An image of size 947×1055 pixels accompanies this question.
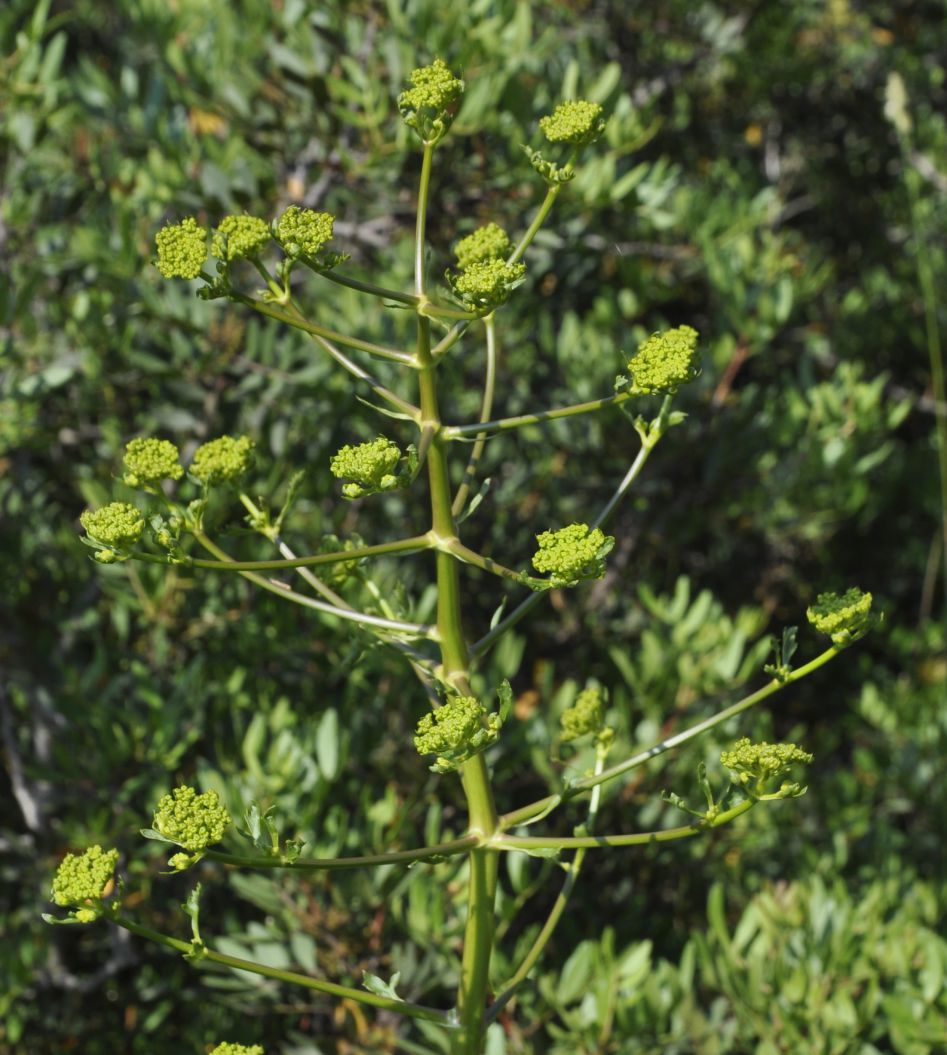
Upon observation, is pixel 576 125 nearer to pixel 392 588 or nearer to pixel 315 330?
pixel 315 330

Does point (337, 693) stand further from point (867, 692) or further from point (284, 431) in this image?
point (867, 692)

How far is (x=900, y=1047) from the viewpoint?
235 centimetres

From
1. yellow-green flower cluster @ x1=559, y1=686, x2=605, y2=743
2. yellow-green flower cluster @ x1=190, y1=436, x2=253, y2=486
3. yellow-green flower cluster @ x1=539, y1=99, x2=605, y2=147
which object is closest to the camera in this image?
yellow-green flower cluster @ x1=539, y1=99, x2=605, y2=147

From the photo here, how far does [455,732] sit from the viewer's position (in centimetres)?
130

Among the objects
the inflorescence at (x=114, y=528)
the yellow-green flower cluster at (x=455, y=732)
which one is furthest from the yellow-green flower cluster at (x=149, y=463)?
the yellow-green flower cluster at (x=455, y=732)

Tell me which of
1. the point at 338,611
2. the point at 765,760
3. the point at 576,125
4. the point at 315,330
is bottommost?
the point at 765,760

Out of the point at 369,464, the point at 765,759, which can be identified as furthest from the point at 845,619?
the point at 369,464

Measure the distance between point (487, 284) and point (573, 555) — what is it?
0.30 metres

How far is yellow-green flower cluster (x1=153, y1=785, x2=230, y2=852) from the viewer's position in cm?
128

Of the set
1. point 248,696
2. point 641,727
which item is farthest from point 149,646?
point 641,727

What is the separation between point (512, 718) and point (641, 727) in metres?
0.35

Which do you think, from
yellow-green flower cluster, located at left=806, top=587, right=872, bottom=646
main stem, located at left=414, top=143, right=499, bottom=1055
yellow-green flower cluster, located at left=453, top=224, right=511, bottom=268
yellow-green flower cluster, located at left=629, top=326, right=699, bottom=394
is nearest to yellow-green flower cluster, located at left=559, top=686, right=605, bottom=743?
main stem, located at left=414, top=143, right=499, bottom=1055

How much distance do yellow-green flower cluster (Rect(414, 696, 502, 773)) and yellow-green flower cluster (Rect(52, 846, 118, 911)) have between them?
35 cm

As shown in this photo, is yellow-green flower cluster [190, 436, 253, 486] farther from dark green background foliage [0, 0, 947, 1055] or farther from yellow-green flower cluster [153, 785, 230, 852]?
dark green background foliage [0, 0, 947, 1055]
